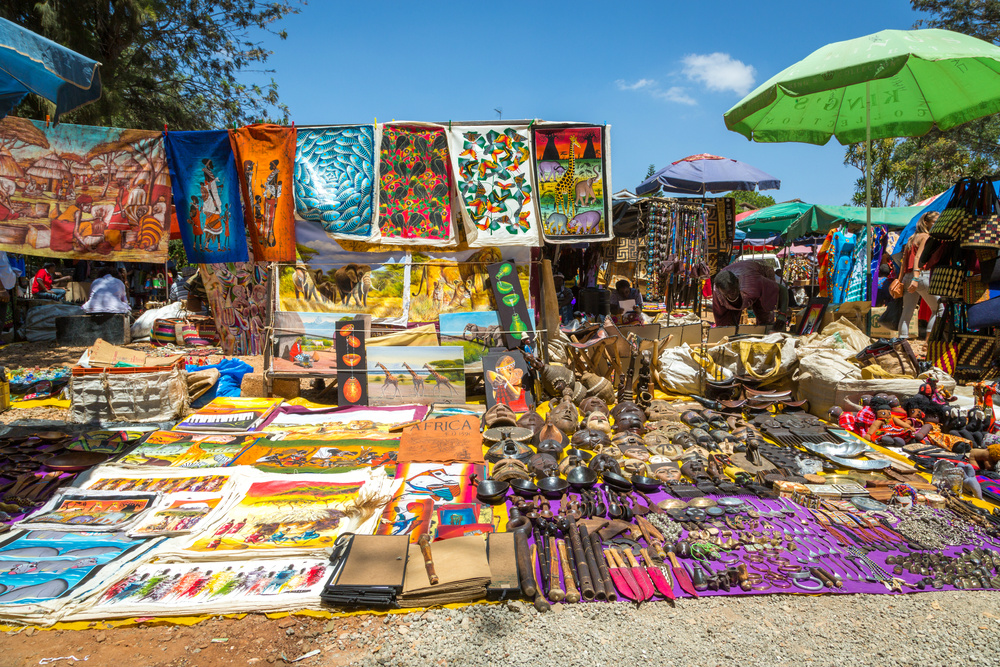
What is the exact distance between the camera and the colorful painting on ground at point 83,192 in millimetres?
5816

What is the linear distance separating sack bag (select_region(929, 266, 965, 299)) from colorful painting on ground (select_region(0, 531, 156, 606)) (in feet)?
24.7

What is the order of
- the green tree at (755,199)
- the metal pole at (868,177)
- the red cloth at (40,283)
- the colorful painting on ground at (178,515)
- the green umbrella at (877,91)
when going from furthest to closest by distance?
the green tree at (755,199)
the red cloth at (40,283)
the metal pole at (868,177)
the green umbrella at (877,91)
the colorful painting on ground at (178,515)

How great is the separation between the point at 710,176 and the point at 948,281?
17.0 feet

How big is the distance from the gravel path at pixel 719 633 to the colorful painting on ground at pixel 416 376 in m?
3.32

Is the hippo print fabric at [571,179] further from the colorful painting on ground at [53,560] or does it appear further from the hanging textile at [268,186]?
the colorful painting on ground at [53,560]

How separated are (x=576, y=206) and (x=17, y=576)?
5.39 meters

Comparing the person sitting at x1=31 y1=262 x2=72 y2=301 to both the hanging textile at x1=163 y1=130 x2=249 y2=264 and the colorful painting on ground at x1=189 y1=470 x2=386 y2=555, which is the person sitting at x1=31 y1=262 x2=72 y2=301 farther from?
the colorful painting on ground at x1=189 y1=470 x2=386 y2=555

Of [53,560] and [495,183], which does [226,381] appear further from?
[495,183]

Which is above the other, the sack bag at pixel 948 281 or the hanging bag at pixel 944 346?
the sack bag at pixel 948 281

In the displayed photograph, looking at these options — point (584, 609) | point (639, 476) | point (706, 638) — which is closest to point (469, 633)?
point (584, 609)

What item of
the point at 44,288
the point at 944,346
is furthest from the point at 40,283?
the point at 944,346

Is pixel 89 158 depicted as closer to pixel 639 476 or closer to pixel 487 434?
pixel 487 434

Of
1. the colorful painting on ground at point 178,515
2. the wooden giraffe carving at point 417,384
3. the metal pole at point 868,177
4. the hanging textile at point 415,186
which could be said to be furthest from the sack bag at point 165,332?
the metal pole at point 868,177

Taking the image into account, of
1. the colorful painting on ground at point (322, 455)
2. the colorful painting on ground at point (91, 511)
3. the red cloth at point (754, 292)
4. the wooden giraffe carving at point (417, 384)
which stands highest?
the red cloth at point (754, 292)
